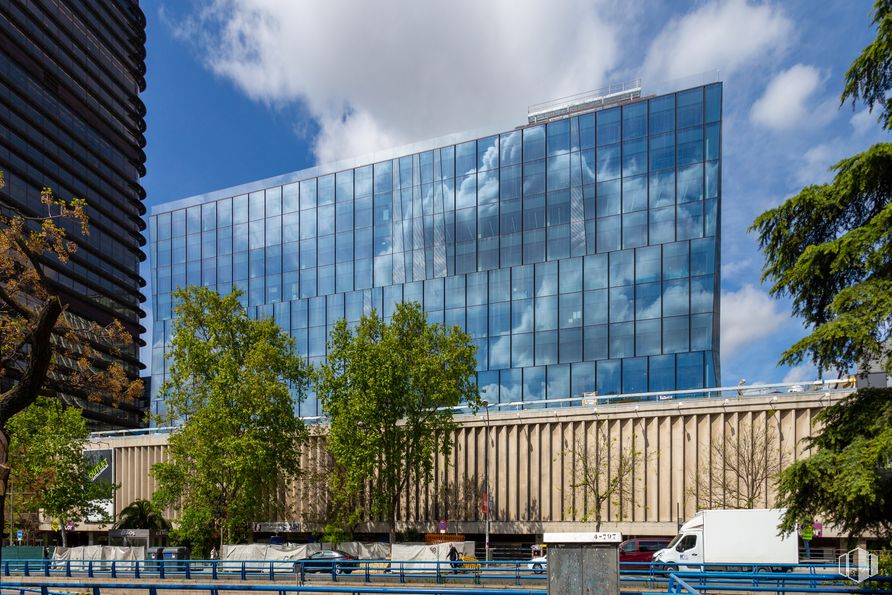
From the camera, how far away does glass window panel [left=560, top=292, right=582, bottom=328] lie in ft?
227

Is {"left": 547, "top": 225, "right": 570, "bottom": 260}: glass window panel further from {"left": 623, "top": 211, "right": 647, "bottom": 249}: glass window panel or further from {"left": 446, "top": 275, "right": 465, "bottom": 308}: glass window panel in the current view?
{"left": 446, "top": 275, "right": 465, "bottom": 308}: glass window panel

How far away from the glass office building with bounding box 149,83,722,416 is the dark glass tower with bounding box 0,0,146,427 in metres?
30.1

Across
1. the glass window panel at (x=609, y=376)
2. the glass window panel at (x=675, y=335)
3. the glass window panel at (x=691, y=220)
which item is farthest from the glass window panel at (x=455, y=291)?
the glass window panel at (x=691, y=220)

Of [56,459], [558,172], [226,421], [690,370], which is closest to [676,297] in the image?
[690,370]

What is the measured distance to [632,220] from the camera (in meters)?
67.8

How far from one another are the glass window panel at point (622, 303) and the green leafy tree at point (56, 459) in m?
40.6

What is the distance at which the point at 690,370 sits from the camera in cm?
6372

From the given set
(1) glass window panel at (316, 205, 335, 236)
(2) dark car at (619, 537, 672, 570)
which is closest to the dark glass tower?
(1) glass window panel at (316, 205, 335, 236)

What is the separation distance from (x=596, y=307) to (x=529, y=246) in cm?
827

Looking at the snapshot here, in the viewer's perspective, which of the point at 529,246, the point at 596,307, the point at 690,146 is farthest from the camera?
the point at 529,246

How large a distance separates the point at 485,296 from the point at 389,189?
48.1 feet

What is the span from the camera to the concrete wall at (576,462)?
138 ft

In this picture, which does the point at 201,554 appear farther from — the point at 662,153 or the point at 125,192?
the point at 125,192

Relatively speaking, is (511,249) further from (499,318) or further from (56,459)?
(56,459)
